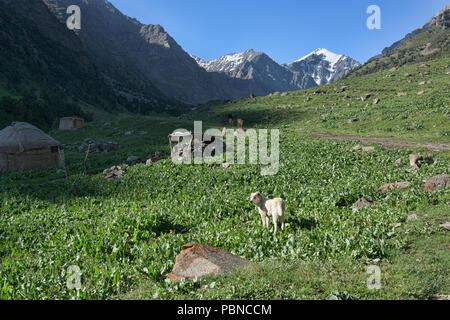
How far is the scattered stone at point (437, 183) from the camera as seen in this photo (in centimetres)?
1098

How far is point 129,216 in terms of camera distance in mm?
11570

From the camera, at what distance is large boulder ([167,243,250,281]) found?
6.53 meters

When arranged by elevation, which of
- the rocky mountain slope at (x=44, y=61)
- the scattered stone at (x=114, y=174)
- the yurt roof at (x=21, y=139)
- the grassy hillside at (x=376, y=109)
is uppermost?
the rocky mountain slope at (x=44, y=61)

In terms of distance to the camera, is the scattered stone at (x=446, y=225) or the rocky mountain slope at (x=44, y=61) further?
the rocky mountain slope at (x=44, y=61)

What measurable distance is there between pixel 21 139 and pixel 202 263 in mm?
27721

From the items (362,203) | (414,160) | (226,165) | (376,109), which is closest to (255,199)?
(362,203)

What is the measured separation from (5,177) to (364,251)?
2707 cm

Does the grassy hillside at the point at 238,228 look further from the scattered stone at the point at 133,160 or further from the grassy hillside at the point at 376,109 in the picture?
the scattered stone at the point at 133,160

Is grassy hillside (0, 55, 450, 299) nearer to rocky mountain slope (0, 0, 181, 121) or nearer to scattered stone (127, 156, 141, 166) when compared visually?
scattered stone (127, 156, 141, 166)

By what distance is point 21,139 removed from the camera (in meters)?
26.8

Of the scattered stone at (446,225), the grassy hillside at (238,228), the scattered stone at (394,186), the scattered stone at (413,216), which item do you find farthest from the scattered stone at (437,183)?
the scattered stone at (446,225)

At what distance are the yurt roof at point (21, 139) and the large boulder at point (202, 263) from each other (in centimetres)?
2659
